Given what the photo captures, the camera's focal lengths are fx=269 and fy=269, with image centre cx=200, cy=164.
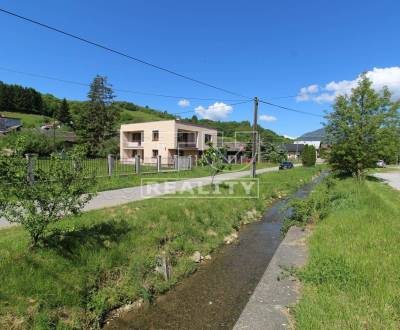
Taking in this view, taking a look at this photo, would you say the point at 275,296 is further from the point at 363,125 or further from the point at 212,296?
the point at 363,125

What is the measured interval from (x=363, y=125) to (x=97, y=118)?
42.1 meters

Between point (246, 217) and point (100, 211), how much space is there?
6.56 meters

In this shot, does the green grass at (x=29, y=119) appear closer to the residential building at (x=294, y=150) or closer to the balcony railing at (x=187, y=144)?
the balcony railing at (x=187, y=144)

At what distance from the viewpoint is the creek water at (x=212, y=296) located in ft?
16.0

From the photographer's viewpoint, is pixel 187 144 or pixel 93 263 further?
pixel 187 144

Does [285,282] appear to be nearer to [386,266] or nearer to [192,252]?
[386,266]

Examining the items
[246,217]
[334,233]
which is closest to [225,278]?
[334,233]

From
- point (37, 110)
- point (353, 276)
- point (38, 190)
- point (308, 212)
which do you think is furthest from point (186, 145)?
point (37, 110)

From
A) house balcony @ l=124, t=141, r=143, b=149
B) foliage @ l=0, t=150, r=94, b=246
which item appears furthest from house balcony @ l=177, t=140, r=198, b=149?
foliage @ l=0, t=150, r=94, b=246

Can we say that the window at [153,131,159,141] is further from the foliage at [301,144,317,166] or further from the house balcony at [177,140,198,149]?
the foliage at [301,144,317,166]

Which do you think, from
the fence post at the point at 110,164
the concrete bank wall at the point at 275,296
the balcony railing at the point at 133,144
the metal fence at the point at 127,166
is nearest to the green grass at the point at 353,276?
the concrete bank wall at the point at 275,296

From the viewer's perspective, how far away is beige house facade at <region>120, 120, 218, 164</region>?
38.2 meters

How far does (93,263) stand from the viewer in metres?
5.55

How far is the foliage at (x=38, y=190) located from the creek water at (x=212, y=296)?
7.50 ft
